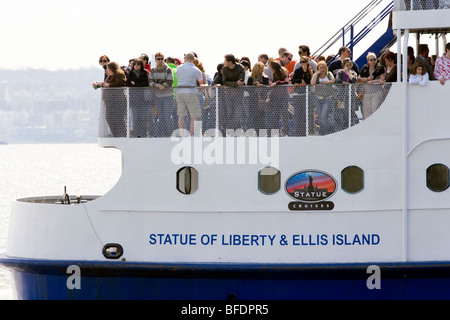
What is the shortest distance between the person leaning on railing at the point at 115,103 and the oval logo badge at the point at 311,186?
9.40 feet

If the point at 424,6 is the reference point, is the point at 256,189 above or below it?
below

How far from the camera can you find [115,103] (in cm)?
1750

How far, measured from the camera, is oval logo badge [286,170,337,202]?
17.0 m

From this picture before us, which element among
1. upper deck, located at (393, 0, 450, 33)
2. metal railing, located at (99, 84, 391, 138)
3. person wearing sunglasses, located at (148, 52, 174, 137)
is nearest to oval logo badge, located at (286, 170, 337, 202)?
metal railing, located at (99, 84, 391, 138)

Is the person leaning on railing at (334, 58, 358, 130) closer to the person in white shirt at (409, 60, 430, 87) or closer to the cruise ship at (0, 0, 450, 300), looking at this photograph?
the cruise ship at (0, 0, 450, 300)

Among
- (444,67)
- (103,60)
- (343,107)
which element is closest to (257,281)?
(343,107)

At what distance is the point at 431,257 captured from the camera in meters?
16.9

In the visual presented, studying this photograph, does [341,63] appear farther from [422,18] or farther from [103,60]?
[103,60]

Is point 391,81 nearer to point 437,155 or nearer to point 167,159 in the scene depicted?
point 437,155

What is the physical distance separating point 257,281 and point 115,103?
368 centimetres

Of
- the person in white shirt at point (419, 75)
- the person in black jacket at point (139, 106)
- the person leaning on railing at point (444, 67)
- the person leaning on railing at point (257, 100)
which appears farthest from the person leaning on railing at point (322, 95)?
the person in black jacket at point (139, 106)

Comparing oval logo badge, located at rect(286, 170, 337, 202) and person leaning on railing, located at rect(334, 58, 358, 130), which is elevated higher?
person leaning on railing, located at rect(334, 58, 358, 130)

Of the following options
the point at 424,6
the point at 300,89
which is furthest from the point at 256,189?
the point at 424,6

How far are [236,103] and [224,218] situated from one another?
1862 millimetres
